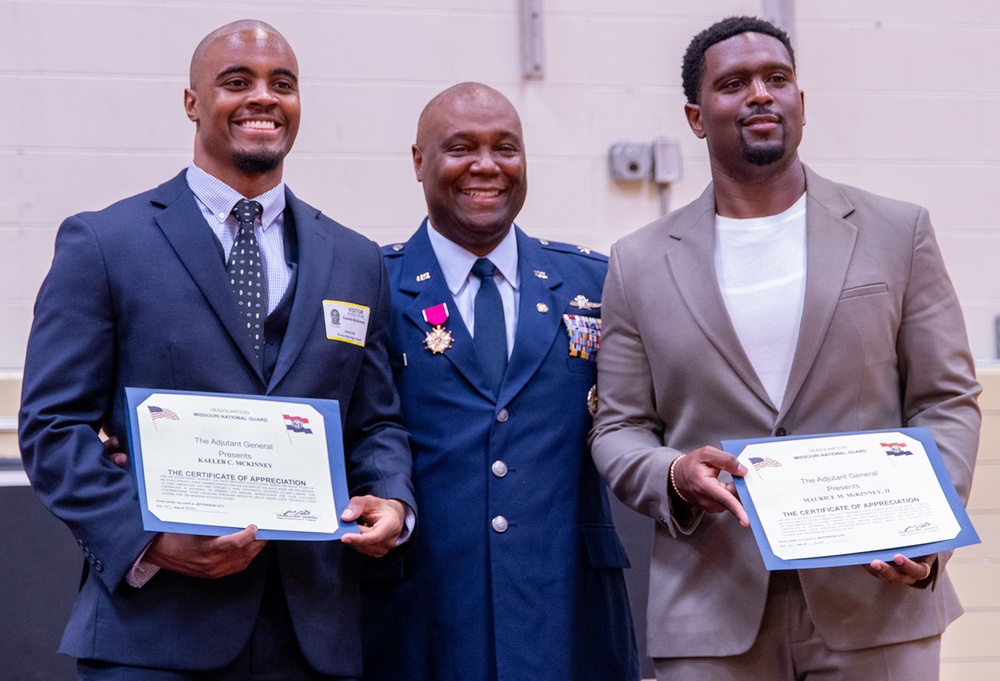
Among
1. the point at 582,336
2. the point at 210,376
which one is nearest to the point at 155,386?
the point at 210,376

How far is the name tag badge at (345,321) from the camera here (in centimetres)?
210

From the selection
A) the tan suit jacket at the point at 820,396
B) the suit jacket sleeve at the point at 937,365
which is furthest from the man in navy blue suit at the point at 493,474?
the suit jacket sleeve at the point at 937,365

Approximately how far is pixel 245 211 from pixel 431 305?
0.51 m

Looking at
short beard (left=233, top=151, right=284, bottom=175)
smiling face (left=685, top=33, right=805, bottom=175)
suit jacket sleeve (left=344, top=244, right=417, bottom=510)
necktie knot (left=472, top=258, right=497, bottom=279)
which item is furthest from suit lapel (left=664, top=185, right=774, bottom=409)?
short beard (left=233, top=151, right=284, bottom=175)

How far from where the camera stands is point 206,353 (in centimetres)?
195

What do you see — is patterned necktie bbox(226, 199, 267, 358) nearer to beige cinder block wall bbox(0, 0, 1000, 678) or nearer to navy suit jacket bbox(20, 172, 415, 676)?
navy suit jacket bbox(20, 172, 415, 676)

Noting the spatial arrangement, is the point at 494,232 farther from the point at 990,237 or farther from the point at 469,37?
the point at 990,237

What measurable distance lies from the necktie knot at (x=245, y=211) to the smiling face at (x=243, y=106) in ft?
0.18

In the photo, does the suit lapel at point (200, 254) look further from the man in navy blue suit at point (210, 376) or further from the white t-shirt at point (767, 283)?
the white t-shirt at point (767, 283)

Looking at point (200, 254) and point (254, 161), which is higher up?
point (254, 161)

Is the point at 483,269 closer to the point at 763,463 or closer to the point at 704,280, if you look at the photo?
the point at 704,280

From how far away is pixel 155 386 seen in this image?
6.35 feet

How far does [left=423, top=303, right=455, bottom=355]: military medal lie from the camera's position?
7.99 feet

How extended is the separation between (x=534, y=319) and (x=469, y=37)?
5.13ft
